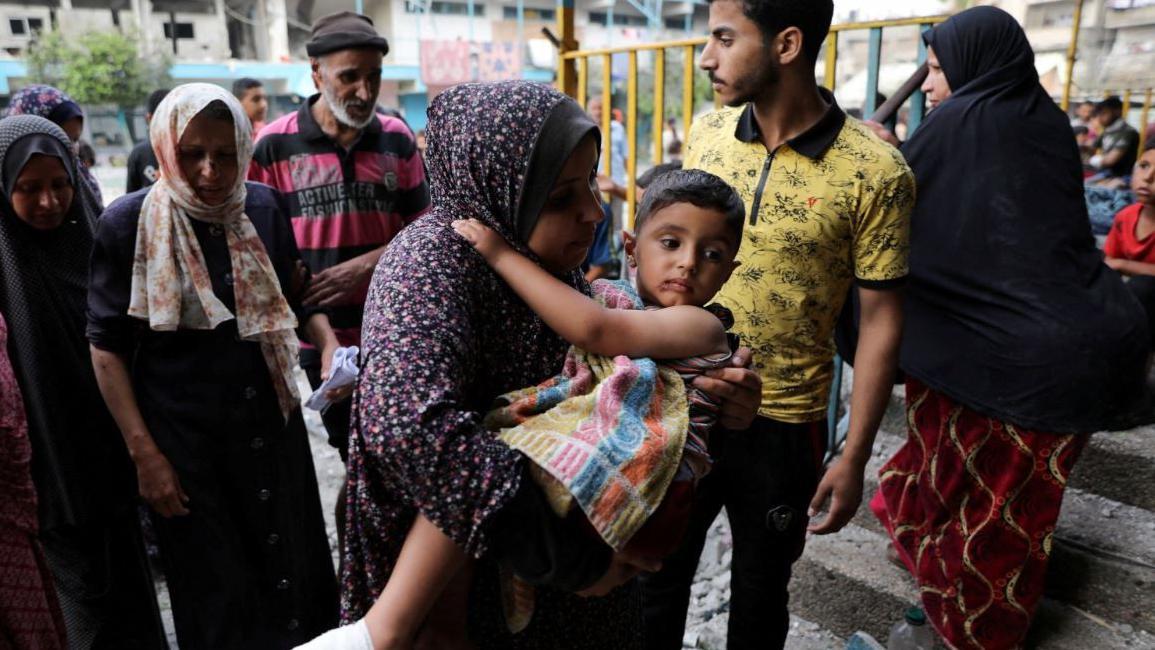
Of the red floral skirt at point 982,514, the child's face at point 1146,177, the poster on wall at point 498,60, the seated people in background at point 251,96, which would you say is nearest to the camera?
the red floral skirt at point 982,514

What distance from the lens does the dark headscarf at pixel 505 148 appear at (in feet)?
3.94

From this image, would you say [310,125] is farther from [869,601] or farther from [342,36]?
[869,601]

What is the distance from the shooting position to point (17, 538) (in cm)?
205

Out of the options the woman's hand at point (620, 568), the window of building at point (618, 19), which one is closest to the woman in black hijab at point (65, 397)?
the woman's hand at point (620, 568)

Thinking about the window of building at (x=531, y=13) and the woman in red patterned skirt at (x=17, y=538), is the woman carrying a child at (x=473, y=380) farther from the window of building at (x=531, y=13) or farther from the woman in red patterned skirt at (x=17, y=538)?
the window of building at (x=531, y=13)

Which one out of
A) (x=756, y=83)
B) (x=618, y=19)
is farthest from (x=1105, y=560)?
(x=618, y=19)

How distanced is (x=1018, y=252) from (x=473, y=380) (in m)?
1.98

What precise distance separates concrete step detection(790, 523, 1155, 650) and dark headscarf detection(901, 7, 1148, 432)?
812 mm

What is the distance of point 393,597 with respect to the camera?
111 centimetres

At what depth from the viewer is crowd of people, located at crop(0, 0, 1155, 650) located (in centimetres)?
127

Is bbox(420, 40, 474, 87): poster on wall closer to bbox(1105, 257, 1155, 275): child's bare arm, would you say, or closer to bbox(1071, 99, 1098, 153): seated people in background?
bbox(1071, 99, 1098, 153): seated people in background

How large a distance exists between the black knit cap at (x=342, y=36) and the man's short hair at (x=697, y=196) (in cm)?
213

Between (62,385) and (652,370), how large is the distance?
2074 mm

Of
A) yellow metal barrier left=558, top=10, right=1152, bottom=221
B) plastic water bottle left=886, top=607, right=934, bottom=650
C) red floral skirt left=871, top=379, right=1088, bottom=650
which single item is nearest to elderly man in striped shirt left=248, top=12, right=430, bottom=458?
yellow metal barrier left=558, top=10, right=1152, bottom=221
